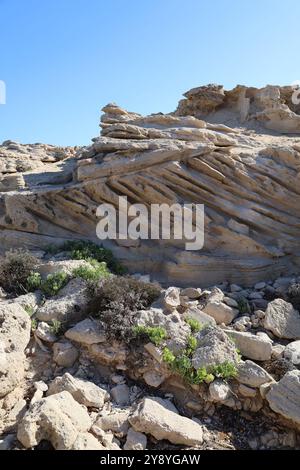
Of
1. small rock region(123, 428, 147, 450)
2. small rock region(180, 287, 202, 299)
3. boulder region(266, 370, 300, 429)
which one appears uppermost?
small rock region(180, 287, 202, 299)

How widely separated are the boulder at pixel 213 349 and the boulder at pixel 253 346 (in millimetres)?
270

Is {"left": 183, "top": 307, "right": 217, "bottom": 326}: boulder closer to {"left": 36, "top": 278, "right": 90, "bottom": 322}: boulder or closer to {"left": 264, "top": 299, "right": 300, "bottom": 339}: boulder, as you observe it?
{"left": 264, "top": 299, "right": 300, "bottom": 339}: boulder

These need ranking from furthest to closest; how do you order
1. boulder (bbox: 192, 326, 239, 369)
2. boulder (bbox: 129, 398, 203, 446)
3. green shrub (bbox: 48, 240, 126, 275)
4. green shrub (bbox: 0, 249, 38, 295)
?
green shrub (bbox: 48, 240, 126, 275), green shrub (bbox: 0, 249, 38, 295), boulder (bbox: 192, 326, 239, 369), boulder (bbox: 129, 398, 203, 446)

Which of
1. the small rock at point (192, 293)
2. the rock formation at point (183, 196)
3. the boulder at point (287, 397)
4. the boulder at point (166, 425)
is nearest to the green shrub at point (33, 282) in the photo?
the rock formation at point (183, 196)

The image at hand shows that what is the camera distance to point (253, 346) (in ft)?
20.6

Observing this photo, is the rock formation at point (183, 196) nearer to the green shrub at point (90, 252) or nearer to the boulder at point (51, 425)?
the green shrub at point (90, 252)

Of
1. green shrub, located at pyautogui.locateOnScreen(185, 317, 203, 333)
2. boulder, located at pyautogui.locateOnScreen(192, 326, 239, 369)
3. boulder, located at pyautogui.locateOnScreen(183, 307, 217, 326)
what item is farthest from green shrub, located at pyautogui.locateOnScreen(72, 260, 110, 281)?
boulder, located at pyautogui.locateOnScreen(192, 326, 239, 369)

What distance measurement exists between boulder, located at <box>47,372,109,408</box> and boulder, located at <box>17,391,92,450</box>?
0.51 meters

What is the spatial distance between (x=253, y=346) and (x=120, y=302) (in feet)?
7.91

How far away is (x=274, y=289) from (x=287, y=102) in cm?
949

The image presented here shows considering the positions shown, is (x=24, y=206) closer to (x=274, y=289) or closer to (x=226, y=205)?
(x=226, y=205)

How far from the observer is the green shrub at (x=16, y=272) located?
7980 millimetres

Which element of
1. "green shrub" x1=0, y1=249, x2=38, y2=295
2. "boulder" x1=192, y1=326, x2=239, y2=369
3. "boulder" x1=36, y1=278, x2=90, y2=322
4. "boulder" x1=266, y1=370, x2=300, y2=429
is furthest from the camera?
"green shrub" x1=0, y1=249, x2=38, y2=295

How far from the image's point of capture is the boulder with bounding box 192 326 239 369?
19.2 ft
